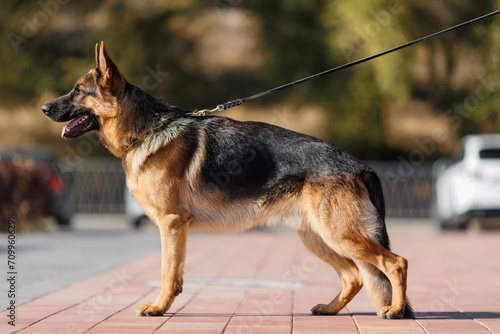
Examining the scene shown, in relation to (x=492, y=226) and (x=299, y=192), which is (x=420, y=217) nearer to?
(x=492, y=226)

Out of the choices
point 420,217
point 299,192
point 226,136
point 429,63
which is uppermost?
point 429,63

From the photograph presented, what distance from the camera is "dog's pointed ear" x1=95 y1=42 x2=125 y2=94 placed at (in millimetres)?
5773

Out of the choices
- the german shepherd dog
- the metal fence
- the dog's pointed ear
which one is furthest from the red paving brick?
the metal fence

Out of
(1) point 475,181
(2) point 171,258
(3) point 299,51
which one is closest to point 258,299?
(2) point 171,258

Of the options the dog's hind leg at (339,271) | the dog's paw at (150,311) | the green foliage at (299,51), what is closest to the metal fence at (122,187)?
the green foliage at (299,51)

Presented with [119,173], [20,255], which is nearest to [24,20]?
[119,173]

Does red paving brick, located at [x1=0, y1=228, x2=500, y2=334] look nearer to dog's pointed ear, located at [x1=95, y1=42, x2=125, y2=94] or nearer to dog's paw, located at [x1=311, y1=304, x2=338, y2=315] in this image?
dog's paw, located at [x1=311, y1=304, x2=338, y2=315]

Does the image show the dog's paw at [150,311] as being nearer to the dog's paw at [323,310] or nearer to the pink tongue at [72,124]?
the dog's paw at [323,310]

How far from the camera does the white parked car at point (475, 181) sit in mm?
16969

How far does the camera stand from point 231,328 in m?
5.11

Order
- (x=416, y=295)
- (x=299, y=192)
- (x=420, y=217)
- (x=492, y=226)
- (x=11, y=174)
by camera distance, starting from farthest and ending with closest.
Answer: (x=420, y=217), (x=492, y=226), (x=11, y=174), (x=416, y=295), (x=299, y=192)

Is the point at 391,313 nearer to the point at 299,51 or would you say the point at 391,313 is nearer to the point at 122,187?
the point at 122,187

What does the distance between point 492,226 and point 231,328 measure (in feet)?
56.4

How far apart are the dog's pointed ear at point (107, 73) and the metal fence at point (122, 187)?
1873cm
